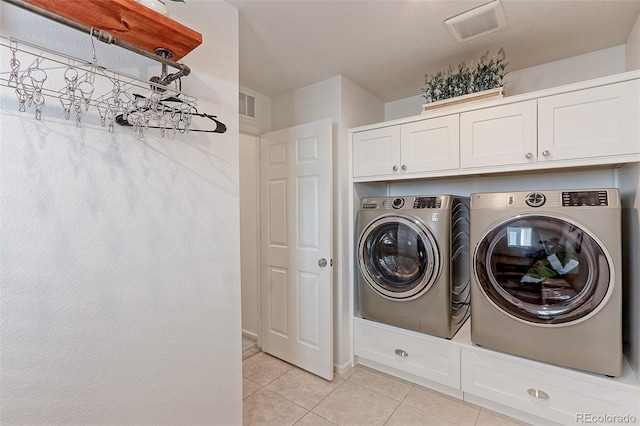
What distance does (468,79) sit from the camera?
2.05 m

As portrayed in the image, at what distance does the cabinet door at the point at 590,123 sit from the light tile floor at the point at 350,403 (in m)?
1.68

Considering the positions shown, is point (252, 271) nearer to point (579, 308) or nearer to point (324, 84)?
point (324, 84)

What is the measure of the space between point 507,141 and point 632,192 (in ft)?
2.26

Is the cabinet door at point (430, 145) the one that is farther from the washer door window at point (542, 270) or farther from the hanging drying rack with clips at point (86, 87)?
the hanging drying rack with clips at point (86, 87)

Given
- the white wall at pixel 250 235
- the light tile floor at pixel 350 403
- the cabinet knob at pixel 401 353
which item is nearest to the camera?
the light tile floor at pixel 350 403

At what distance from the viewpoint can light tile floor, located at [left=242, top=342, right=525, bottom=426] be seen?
1.87 meters

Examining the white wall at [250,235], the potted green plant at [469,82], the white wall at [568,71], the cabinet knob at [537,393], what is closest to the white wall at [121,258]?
the white wall at [250,235]

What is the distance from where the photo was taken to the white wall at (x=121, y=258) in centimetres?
99

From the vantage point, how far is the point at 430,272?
80.4 inches

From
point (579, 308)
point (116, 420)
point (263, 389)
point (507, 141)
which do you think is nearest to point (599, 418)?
point (579, 308)

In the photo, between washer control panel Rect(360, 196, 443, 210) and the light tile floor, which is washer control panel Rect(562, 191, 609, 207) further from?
the light tile floor

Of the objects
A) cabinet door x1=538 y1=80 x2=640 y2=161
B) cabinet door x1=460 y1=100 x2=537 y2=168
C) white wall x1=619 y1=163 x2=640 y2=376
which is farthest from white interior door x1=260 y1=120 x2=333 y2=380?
white wall x1=619 y1=163 x2=640 y2=376

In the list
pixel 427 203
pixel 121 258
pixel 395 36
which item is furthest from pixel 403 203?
pixel 121 258

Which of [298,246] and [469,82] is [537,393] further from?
[469,82]
